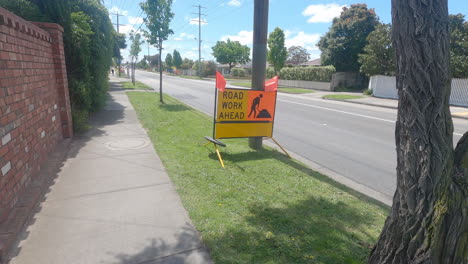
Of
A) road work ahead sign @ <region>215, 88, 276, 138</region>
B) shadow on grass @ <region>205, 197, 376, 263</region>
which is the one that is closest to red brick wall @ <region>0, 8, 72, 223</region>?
shadow on grass @ <region>205, 197, 376, 263</region>

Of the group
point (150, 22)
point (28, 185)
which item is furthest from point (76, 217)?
point (150, 22)

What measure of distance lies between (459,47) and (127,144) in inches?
824

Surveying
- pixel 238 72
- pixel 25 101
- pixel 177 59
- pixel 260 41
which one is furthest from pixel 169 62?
pixel 25 101

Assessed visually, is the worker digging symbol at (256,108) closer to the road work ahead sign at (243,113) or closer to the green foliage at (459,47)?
the road work ahead sign at (243,113)

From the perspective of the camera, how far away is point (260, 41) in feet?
19.7

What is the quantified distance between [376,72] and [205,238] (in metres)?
23.6

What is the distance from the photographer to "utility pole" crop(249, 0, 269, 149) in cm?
590

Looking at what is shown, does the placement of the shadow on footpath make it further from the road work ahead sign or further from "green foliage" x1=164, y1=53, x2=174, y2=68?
→ "green foliage" x1=164, y1=53, x2=174, y2=68

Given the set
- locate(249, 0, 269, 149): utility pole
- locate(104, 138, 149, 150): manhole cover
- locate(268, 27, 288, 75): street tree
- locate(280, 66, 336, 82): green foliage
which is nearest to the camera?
locate(249, 0, 269, 149): utility pole

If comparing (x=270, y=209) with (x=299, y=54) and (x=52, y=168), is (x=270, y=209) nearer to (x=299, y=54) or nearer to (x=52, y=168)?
(x=52, y=168)

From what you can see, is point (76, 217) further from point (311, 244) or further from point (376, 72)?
point (376, 72)

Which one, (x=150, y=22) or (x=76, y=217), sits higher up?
(x=150, y=22)

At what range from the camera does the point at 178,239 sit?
3016 mm

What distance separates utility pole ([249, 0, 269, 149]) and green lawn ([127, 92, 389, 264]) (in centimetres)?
165
